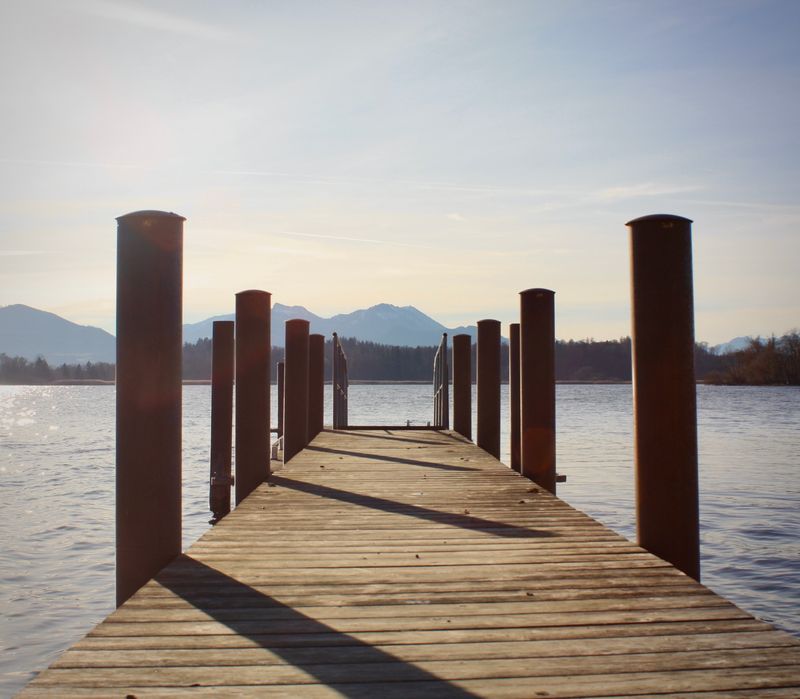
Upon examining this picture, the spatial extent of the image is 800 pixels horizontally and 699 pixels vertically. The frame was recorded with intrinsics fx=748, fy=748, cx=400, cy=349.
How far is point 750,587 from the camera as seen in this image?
10.2 metres

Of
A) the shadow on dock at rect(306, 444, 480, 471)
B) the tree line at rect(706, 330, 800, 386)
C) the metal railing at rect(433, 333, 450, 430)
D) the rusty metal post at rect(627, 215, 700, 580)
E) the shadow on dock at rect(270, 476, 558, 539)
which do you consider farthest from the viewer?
the tree line at rect(706, 330, 800, 386)

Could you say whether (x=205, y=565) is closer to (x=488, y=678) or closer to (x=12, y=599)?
(x=488, y=678)

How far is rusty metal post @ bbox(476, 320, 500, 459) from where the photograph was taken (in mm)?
9453

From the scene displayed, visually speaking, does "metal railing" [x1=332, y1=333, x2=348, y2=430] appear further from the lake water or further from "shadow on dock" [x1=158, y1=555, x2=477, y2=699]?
"shadow on dock" [x1=158, y1=555, x2=477, y2=699]

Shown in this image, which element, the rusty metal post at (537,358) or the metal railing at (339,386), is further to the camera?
the metal railing at (339,386)

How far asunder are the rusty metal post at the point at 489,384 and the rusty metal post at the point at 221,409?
3.16 metres

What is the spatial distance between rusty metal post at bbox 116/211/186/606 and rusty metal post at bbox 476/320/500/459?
20.3ft

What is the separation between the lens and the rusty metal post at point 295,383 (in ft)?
29.9

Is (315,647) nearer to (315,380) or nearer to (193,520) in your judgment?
(315,380)

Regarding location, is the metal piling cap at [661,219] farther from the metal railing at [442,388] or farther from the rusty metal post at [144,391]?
the metal railing at [442,388]

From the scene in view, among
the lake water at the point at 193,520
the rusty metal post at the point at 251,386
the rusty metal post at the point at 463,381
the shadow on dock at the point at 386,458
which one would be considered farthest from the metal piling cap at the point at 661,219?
the rusty metal post at the point at 463,381

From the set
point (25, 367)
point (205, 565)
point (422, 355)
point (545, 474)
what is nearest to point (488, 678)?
point (205, 565)

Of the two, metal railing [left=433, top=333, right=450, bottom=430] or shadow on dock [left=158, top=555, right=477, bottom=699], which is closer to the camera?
shadow on dock [left=158, top=555, right=477, bottom=699]

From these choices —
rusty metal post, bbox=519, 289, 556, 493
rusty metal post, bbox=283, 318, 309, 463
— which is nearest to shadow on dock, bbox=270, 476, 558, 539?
rusty metal post, bbox=519, 289, 556, 493
